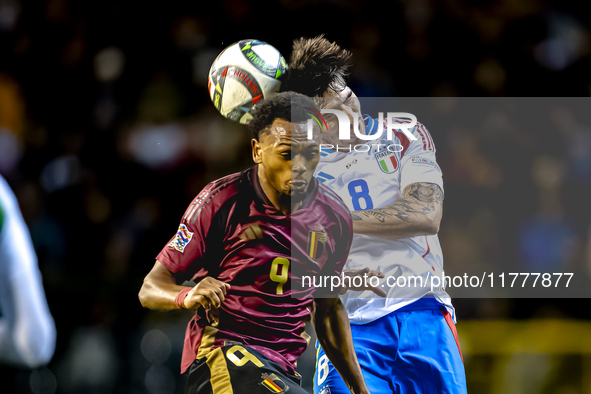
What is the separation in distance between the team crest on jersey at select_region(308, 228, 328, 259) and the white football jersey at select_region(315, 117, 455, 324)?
21 cm

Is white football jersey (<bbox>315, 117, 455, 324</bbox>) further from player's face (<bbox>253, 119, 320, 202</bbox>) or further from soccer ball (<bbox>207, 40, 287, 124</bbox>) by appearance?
Answer: soccer ball (<bbox>207, 40, 287, 124</bbox>)

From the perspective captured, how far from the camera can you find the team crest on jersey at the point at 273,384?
80.8 inches

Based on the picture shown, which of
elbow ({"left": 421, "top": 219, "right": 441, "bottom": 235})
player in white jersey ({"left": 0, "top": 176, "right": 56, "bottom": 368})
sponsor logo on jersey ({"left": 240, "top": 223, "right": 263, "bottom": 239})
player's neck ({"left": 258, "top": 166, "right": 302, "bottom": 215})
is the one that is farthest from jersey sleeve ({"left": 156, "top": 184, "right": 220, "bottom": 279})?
elbow ({"left": 421, "top": 219, "right": 441, "bottom": 235})

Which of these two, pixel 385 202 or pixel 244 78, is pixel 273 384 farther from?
pixel 244 78

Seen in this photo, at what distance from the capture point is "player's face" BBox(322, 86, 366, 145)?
8.31 ft

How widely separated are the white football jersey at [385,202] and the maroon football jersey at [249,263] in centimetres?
28

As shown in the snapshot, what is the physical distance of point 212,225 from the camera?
2.27 metres

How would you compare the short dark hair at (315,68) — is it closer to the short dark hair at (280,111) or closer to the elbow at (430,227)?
the short dark hair at (280,111)

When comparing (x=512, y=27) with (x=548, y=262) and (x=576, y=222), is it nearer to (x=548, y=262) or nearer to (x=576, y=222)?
(x=576, y=222)

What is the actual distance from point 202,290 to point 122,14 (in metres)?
2.43

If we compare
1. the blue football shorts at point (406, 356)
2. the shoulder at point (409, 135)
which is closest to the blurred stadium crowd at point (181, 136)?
the shoulder at point (409, 135)

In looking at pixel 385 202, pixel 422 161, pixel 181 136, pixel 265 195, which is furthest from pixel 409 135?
pixel 181 136

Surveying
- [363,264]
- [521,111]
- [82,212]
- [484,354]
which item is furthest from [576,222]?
[82,212]

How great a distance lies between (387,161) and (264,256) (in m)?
0.80
